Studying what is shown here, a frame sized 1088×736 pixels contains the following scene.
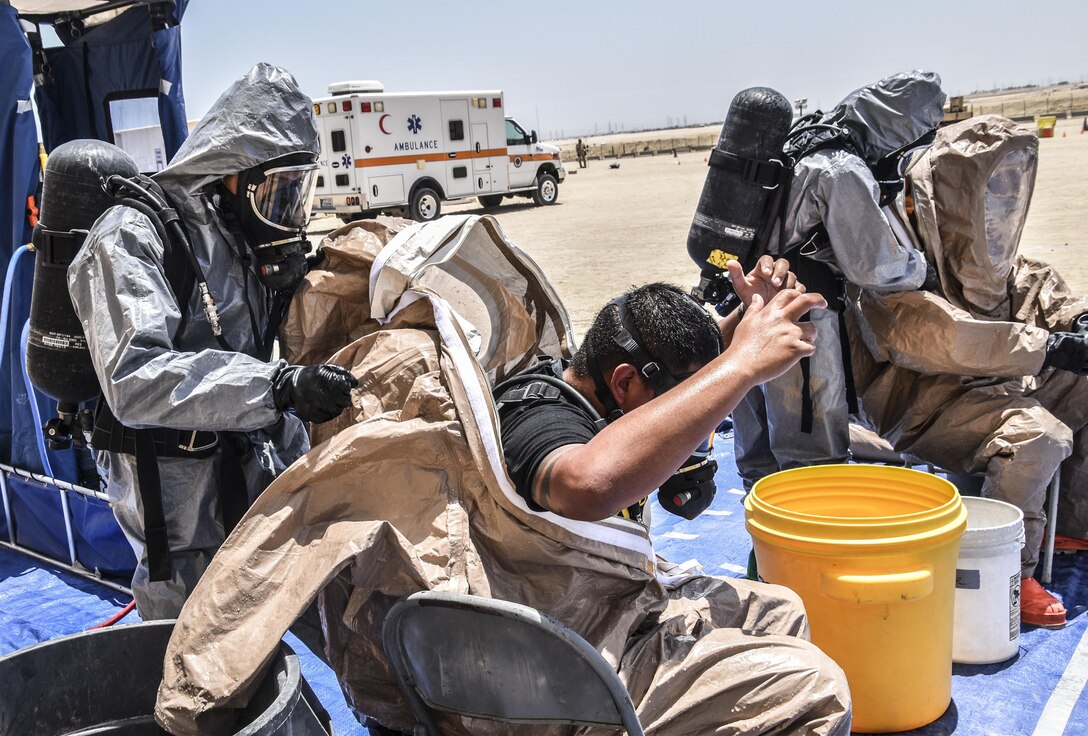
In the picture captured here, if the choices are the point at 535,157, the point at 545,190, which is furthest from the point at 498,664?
the point at 545,190

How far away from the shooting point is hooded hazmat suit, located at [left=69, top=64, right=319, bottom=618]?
2277 millimetres

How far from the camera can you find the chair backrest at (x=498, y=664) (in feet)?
5.25

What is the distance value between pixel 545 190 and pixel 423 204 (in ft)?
15.9

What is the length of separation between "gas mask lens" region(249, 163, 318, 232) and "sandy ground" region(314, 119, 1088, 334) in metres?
6.58

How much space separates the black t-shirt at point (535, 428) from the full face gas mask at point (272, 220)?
795 mm

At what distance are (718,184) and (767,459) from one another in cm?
122

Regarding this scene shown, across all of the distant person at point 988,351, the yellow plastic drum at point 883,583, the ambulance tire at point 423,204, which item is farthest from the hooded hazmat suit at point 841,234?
the ambulance tire at point 423,204

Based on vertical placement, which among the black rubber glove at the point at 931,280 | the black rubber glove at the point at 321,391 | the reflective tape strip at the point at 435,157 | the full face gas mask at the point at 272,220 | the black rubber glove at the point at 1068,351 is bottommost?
the black rubber glove at the point at 1068,351

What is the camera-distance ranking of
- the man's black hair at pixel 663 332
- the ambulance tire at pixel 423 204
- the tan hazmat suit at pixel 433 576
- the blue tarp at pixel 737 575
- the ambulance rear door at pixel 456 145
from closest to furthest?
1. the tan hazmat suit at pixel 433 576
2. the man's black hair at pixel 663 332
3. the blue tarp at pixel 737 575
4. the ambulance tire at pixel 423 204
5. the ambulance rear door at pixel 456 145

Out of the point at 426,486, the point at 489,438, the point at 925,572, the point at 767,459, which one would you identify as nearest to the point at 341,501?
the point at 426,486

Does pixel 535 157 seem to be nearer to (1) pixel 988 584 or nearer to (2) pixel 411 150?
(2) pixel 411 150

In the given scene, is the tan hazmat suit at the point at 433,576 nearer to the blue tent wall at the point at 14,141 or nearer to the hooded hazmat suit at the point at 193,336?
the hooded hazmat suit at the point at 193,336

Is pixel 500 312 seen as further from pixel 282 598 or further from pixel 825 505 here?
pixel 825 505

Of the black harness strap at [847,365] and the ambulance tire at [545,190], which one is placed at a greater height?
the ambulance tire at [545,190]
